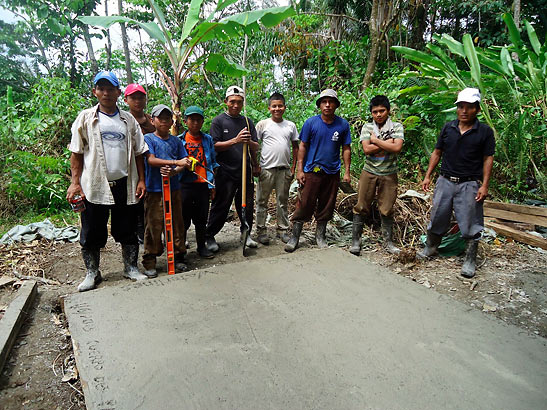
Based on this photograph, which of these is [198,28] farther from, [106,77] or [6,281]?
[6,281]

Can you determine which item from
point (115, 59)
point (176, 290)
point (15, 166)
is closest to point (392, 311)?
point (176, 290)

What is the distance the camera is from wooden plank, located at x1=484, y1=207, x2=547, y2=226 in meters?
3.89

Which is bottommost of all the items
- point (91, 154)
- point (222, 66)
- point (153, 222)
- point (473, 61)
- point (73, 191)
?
point (153, 222)

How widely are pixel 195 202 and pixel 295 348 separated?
1.91 metres

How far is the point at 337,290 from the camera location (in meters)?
2.23

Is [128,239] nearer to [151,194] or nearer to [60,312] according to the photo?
[151,194]

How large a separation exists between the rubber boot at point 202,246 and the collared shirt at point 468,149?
236cm

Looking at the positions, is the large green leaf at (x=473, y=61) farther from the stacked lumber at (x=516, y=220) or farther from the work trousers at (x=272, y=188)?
the work trousers at (x=272, y=188)

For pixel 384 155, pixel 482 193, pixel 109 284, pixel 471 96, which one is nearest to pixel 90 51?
pixel 109 284

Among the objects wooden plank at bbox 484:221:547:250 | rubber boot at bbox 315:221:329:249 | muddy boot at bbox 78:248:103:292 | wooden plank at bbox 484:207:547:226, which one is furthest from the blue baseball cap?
wooden plank at bbox 484:207:547:226

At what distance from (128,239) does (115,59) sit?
9.55 m

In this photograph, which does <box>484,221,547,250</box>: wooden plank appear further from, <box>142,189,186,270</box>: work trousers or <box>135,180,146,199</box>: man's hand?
<box>135,180,146,199</box>: man's hand

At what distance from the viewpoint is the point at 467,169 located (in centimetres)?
298

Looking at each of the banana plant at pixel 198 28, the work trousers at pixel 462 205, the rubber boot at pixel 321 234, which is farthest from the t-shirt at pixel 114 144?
the work trousers at pixel 462 205
